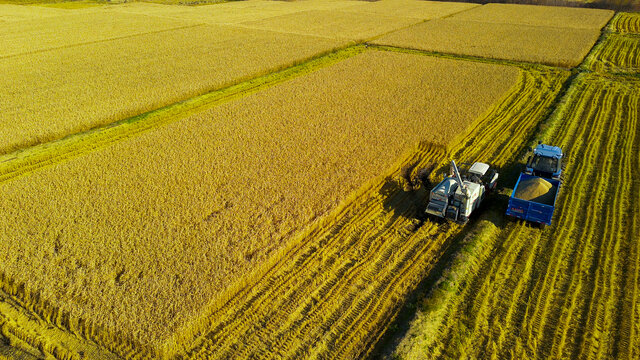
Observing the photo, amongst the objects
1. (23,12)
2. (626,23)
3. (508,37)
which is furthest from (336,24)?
(23,12)

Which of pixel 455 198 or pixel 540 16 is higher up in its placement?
pixel 540 16

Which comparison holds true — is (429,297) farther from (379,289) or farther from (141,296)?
(141,296)

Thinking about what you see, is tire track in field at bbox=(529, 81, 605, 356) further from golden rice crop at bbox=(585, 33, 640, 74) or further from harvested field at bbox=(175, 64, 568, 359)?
golden rice crop at bbox=(585, 33, 640, 74)

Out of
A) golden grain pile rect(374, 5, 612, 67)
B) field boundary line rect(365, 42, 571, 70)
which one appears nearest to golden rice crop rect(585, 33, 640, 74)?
golden grain pile rect(374, 5, 612, 67)

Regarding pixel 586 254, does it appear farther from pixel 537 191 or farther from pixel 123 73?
pixel 123 73

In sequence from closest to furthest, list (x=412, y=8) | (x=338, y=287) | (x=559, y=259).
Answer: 1. (x=338, y=287)
2. (x=559, y=259)
3. (x=412, y=8)

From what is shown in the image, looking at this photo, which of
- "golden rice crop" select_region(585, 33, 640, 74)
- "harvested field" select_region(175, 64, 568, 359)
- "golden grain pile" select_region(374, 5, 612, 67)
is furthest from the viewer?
"golden grain pile" select_region(374, 5, 612, 67)
